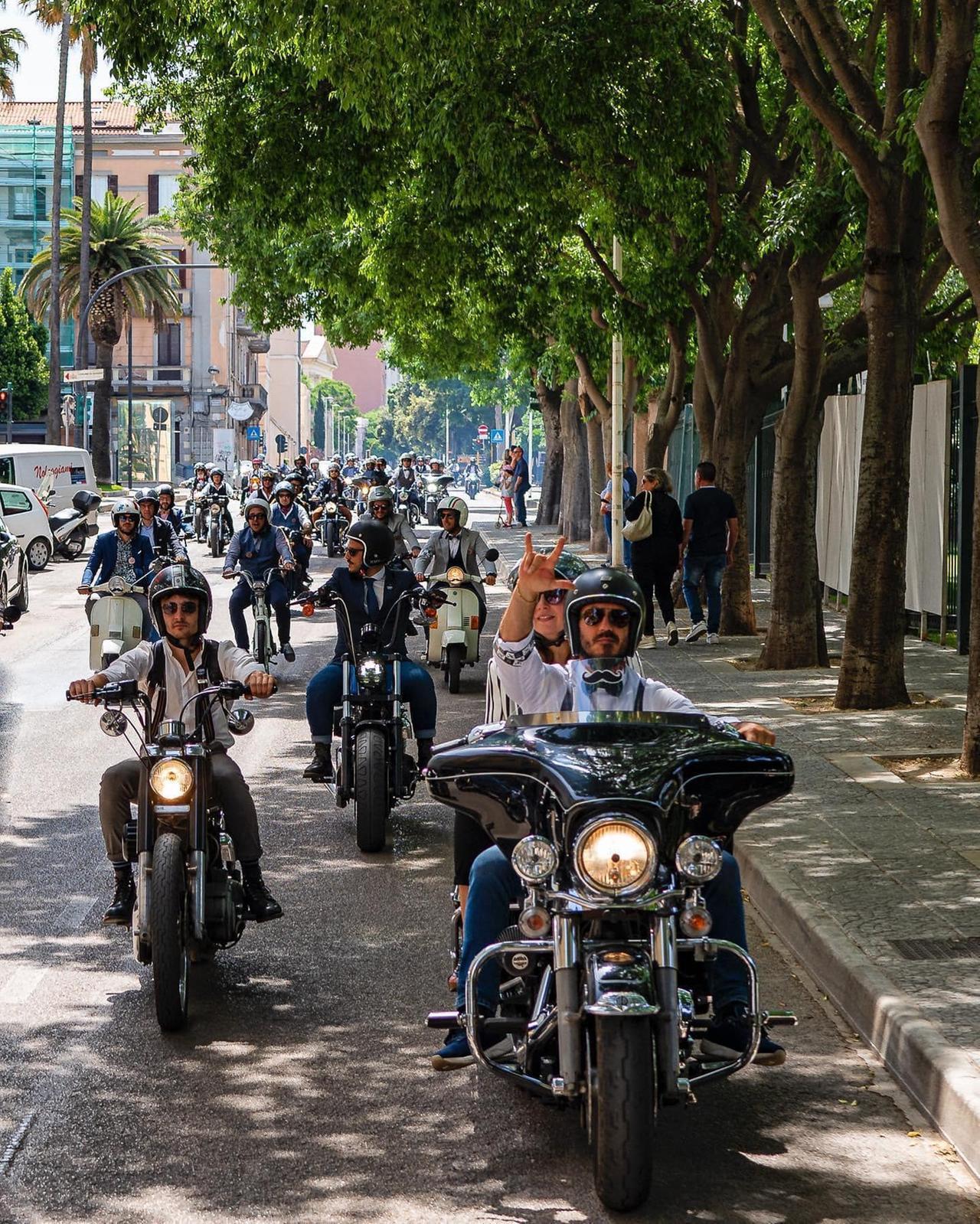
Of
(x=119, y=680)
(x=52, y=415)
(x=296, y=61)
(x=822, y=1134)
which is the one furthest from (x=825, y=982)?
(x=52, y=415)

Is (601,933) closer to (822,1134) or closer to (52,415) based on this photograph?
(822,1134)

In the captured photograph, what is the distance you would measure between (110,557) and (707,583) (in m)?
6.96

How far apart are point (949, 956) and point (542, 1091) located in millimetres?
2448

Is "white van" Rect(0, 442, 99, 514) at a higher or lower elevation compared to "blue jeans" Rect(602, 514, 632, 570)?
higher

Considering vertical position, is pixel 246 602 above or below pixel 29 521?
below

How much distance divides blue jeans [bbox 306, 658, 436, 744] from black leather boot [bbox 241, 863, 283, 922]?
3.10 metres

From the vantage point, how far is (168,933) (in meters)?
6.08

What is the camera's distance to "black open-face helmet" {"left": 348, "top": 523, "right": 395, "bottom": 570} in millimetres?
10531

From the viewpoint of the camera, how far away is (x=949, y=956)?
666 centimetres

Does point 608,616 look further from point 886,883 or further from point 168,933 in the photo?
point 886,883

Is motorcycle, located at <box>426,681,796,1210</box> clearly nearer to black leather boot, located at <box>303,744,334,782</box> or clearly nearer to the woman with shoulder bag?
black leather boot, located at <box>303,744,334,782</box>

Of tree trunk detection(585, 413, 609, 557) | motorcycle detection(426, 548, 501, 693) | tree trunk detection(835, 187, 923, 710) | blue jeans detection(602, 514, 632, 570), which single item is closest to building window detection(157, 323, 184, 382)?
tree trunk detection(585, 413, 609, 557)

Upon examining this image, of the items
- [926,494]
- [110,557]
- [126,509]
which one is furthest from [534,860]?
[926,494]

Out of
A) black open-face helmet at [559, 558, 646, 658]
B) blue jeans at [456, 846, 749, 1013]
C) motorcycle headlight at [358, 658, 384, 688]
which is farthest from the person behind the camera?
A: motorcycle headlight at [358, 658, 384, 688]
